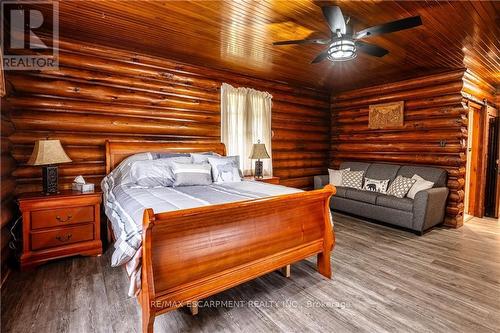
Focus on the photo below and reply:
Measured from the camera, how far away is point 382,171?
501 centimetres

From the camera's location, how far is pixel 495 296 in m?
2.33

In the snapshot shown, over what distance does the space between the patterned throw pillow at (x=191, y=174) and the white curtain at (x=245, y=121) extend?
1.30 metres

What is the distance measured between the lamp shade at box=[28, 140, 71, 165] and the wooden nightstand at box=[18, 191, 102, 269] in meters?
0.37

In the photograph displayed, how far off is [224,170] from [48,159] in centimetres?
200

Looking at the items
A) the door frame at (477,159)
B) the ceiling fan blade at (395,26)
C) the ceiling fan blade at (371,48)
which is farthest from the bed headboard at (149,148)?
the door frame at (477,159)

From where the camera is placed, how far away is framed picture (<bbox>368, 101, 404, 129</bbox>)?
4980 millimetres

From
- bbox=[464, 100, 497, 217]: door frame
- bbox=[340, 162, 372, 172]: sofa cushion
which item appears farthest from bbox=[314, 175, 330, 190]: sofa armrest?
bbox=[464, 100, 497, 217]: door frame

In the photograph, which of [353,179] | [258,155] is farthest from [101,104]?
[353,179]

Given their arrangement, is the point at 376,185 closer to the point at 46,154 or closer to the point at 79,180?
the point at 79,180

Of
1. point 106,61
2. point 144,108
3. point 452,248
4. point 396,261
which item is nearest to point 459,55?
point 452,248

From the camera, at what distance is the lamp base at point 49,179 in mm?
2842

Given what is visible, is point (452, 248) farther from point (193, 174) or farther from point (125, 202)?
point (125, 202)

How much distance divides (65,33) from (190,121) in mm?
1879

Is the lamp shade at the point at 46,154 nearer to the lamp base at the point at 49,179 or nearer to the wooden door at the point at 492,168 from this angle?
the lamp base at the point at 49,179
